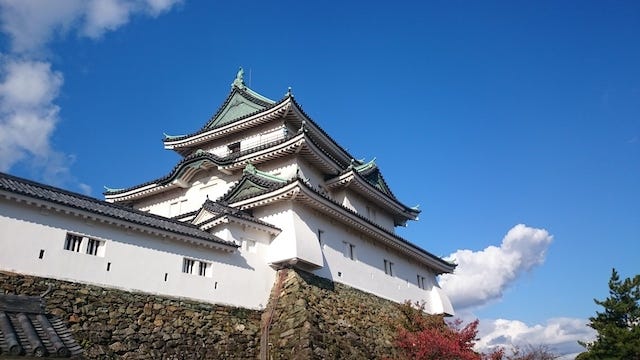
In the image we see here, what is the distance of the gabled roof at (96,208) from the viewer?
12.3 meters

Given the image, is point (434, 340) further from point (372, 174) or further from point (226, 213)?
point (372, 174)

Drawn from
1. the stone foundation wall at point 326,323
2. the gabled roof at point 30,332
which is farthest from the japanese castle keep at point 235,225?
the gabled roof at point 30,332

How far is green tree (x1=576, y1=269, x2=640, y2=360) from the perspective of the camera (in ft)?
74.2

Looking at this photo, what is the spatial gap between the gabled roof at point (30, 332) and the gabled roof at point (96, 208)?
4693 millimetres

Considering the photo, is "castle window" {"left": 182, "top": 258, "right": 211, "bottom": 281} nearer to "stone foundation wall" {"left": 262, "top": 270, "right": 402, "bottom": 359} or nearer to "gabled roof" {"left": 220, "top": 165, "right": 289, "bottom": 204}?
"stone foundation wall" {"left": 262, "top": 270, "right": 402, "bottom": 359}

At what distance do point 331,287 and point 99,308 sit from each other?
8768mm

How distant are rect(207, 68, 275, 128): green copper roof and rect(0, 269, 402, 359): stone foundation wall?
12.4 m

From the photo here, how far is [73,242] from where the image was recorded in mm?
12984

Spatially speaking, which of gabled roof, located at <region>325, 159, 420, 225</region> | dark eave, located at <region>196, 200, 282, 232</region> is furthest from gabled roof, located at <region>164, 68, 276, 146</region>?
dark eave, located at <region>196, 200, 282, 232</region>

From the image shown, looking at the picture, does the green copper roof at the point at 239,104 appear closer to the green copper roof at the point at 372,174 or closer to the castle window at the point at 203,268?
the green copper roof at the point at 372,174

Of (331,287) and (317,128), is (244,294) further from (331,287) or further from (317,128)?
(317,128)

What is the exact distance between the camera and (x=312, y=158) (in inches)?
917

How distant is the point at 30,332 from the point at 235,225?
1001 cm

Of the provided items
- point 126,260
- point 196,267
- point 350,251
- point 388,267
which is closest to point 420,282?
point 388,267
